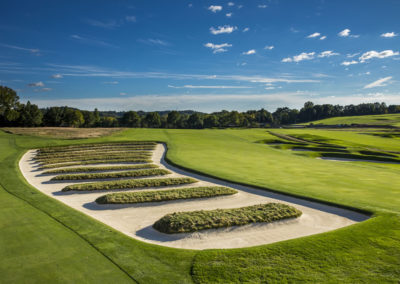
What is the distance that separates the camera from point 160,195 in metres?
18.9

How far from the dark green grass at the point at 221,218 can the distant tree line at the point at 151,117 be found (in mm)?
91427

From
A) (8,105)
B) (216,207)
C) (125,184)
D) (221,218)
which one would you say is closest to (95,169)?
(125,184)

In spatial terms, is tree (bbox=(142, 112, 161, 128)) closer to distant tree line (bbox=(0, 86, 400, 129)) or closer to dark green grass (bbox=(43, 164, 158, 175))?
distant tree line (bbox=(0, 86, 400, 129))

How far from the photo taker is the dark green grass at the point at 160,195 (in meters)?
17.9

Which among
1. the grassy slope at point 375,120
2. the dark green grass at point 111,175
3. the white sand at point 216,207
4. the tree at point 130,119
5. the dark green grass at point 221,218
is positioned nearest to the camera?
the white sand at point 216,207

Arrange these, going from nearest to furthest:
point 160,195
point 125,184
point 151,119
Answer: point 160,195 < point 125,184 < point 151,119

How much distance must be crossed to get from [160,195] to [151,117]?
4642 inches

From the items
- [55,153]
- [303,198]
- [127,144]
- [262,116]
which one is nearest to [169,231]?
[303,198]

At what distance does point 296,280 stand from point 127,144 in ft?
149

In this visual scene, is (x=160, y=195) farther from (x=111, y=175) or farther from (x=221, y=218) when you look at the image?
(x=111, y=175)

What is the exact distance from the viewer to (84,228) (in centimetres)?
1248

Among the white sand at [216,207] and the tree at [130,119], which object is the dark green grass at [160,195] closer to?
the white sand at [216,207]

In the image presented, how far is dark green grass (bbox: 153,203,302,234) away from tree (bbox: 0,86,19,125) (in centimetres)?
9143

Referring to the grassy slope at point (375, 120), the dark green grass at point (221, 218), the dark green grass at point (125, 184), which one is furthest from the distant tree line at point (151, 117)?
the dark green grass at point (221, 218)
